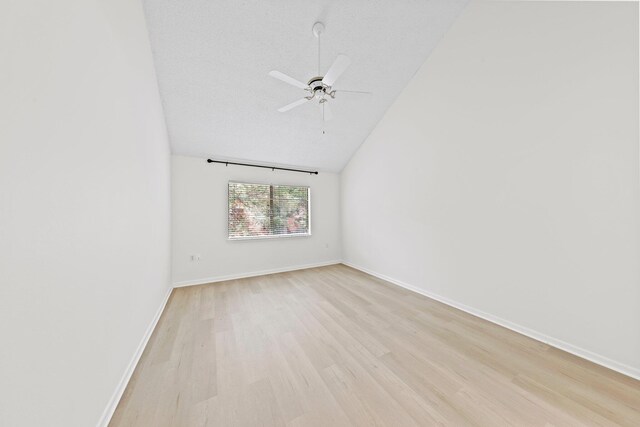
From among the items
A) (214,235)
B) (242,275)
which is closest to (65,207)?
(214,235)

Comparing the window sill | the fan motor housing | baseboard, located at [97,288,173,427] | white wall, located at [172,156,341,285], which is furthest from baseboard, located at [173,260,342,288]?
the fan motor housing

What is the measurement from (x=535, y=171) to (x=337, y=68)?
209 centimetres

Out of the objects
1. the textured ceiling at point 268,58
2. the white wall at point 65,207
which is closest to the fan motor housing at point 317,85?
the textured ceiling at point 268,58

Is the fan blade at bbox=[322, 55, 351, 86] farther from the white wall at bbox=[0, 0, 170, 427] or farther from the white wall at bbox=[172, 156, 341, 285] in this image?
the white wall at bbox=[172, 156, 341, 285]

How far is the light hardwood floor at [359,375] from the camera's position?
4.04 feet

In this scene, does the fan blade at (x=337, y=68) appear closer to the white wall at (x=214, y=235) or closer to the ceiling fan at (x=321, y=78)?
the ceiling fan at (x=321, y=78)

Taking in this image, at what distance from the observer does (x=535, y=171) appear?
77.5 inches

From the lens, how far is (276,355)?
1.75 m

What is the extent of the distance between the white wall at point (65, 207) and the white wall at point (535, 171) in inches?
127

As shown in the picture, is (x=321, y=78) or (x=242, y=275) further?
(x=242, y=275)

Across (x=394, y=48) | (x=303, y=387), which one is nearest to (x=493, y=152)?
(x=394, y=48)

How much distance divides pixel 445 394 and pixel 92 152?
8.20 feet

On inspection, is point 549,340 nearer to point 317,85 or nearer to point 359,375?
point 359,375

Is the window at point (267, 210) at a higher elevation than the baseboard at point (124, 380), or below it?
higher
